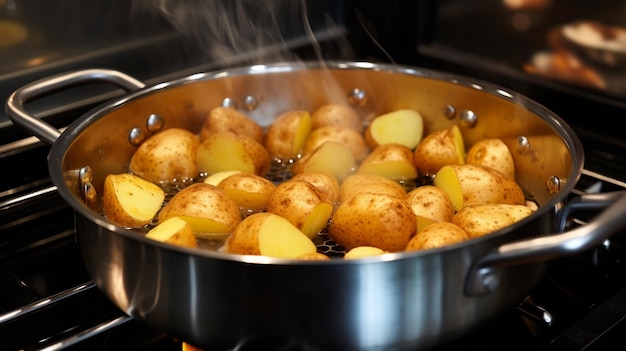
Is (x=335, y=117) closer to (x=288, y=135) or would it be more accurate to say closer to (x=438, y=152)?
(x=288, y=135)

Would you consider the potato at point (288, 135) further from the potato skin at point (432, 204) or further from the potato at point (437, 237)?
the potato at point (437, 237)

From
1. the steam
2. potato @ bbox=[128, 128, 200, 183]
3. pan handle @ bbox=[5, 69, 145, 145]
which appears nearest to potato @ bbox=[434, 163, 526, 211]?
potato @ bbox=[128, 128, 200, 183]

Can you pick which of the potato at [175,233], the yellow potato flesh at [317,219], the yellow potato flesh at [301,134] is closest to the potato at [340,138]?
the yellow potato flesh at [301,134]

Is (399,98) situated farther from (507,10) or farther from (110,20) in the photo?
(110,20)

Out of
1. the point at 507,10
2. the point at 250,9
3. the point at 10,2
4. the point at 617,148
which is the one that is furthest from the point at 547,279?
the point at 10,2

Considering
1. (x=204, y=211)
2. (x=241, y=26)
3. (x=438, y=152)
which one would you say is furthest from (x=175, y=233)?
(x=241, y=26)

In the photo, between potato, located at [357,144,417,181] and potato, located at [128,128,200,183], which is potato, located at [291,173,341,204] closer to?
potato, located at [357,144,417,181]
